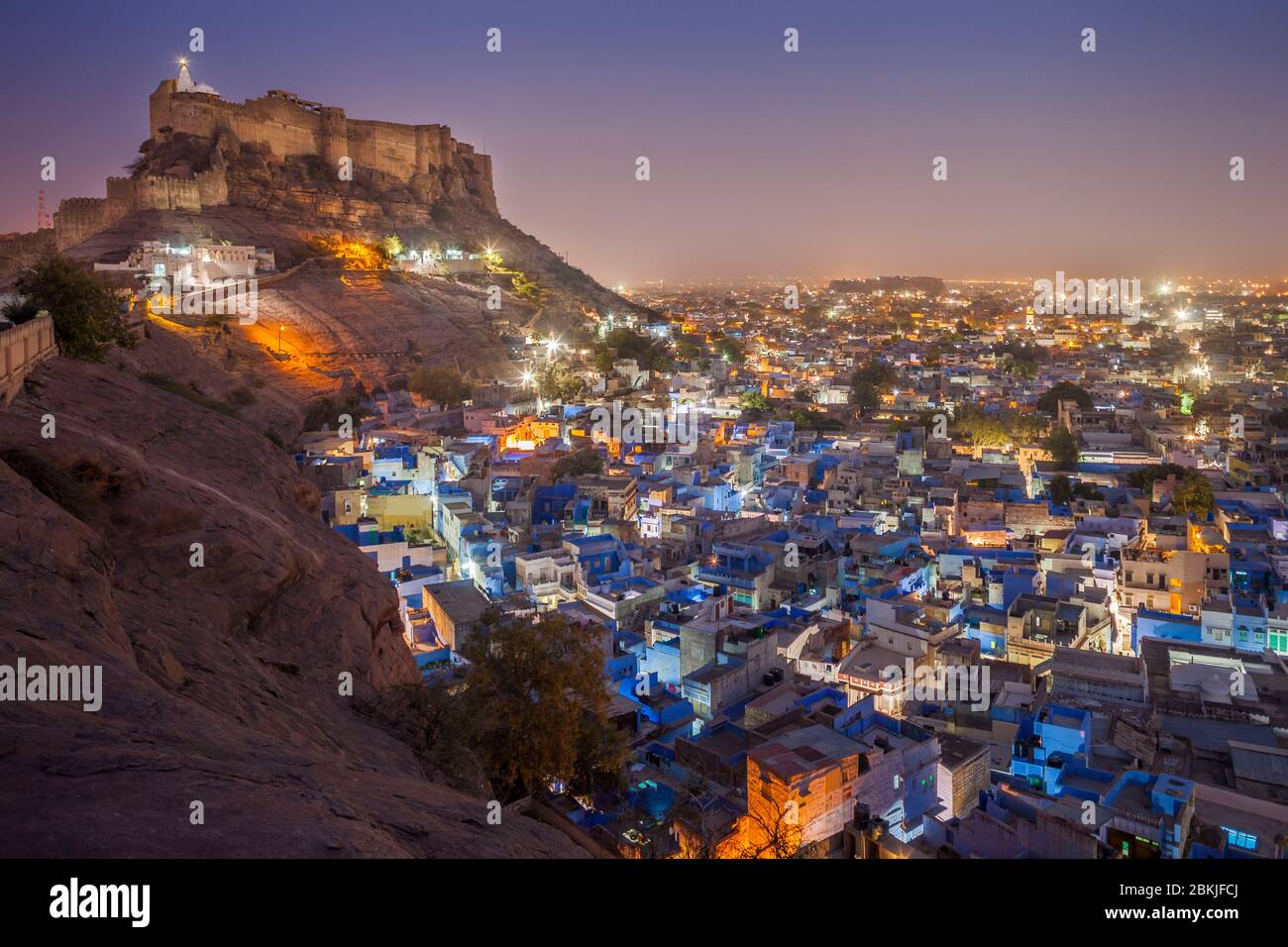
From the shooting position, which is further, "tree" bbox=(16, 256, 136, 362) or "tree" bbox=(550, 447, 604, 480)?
"tree" bbox=(550, 447, 604, 480)

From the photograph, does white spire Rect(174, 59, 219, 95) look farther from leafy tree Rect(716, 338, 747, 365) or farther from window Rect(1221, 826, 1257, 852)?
window Rect(1221, 826, 1257, 852)

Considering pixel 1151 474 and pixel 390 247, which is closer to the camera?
pixel 1151 474

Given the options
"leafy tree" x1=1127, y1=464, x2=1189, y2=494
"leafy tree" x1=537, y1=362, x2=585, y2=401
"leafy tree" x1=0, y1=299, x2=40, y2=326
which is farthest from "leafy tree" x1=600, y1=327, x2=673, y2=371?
"leafy tree" x1=0, y1=299, x2=40, y2=326

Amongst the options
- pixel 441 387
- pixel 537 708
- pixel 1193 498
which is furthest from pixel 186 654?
pixel 441 387

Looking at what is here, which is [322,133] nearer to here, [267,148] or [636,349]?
[267,148]

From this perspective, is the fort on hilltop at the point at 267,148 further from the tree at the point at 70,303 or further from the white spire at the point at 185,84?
the tree at the point at 70,303
